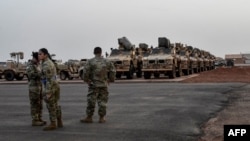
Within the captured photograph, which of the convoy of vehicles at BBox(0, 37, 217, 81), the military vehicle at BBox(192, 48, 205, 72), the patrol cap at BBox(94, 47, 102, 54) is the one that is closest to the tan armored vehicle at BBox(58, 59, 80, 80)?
the convoy of vehicles at BBox(0, 37, 217, 81)

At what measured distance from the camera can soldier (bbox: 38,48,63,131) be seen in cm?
962

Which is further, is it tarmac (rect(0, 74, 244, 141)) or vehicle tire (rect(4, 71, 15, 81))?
vehicle tire (rect(4, 71, 15, 81))

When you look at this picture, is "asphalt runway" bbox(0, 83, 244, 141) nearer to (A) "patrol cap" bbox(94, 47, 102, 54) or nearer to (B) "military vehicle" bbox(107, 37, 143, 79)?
(A) "patrol cap" bbox(94, 47, 102, 54)

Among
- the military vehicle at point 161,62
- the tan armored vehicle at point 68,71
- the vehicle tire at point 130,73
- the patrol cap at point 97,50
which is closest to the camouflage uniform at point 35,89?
the patrol cap at point 97,50

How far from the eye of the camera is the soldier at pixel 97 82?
10.4 m

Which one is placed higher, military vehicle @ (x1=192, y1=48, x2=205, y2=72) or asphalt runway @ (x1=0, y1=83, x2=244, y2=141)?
military vehicle @ (x1=192, y1=48, x2=205, y2=72)

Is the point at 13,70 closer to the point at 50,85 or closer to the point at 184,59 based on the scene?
the point at 184,59

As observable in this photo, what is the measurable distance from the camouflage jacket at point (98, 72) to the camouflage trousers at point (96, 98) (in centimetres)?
12

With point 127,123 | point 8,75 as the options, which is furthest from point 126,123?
point 8,75

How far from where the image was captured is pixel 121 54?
3644 cm

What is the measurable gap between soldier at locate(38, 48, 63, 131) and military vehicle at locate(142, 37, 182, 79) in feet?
80.3

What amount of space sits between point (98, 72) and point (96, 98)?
604 millimetres

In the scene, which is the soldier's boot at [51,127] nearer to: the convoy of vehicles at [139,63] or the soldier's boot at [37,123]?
the soldier's boot at [37,123]

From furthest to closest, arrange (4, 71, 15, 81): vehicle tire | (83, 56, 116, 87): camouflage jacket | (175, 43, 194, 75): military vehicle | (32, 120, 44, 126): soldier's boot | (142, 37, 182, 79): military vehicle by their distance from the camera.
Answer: (4, 71, 15, 81): vehicle tire, (175, 43, 194, 75): military vehicle, (142, 37, 182, 79): military vehicle, (83, 56, 116, 87): camouflage jacket, (32, 120, 44, 126): soldier's boot
